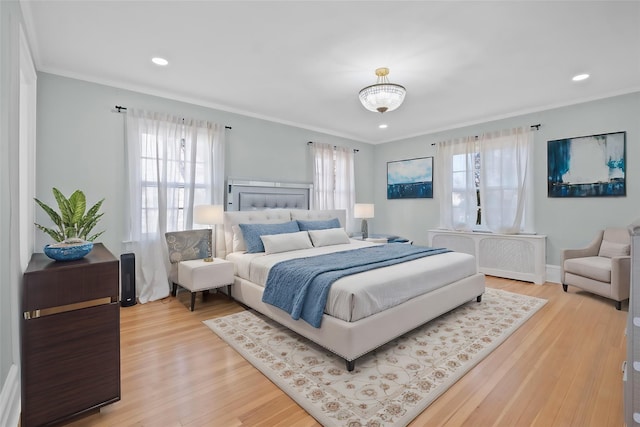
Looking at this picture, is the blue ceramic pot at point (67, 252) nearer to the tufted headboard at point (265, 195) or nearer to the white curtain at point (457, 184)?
the tufted headboard at point (265, 195)

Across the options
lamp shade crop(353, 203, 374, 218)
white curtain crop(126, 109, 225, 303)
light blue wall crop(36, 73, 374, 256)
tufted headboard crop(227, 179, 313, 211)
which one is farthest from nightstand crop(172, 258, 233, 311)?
lamp shade crop(353, 203, 374, 218)

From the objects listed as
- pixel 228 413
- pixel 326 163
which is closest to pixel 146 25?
pixel 228 413

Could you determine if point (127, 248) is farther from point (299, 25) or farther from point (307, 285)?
point (299, 25)

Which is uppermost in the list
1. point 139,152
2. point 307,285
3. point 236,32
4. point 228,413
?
point 236,32

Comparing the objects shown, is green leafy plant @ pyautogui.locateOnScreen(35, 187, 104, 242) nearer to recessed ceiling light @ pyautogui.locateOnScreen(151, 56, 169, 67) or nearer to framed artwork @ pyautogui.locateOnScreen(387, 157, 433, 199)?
recessed ceiling light @ pyautogui.locateOnScreen(151, 56, 169, 67)

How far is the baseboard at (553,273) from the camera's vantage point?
4.40 metres

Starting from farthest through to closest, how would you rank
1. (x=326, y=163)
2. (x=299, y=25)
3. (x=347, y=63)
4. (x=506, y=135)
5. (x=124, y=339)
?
1. (x=326, y=163)
2. (x=506, y=135)
3. (x=347, y=63)
4. (x=124, y=339)
5. (x=299, y=25)

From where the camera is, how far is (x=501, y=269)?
15.7ft

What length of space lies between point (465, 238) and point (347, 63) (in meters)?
3.69

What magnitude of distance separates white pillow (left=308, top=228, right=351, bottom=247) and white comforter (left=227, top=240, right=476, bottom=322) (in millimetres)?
259

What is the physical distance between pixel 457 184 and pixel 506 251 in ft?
4.59

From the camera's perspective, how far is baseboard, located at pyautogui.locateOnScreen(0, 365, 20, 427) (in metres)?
1.43

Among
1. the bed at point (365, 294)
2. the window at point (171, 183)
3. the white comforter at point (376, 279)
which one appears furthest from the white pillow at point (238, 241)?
the window at point (171, 183)

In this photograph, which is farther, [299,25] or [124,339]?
[124,339]
